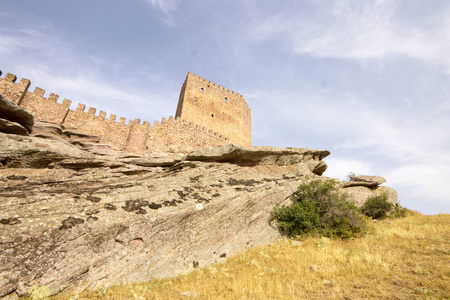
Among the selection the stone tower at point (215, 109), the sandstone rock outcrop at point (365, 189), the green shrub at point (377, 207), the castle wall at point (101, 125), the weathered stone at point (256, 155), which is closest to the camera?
the weathered stone at point (256, 155)

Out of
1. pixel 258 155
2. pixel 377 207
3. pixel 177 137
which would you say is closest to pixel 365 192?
pixel 377 207

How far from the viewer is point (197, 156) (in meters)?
10.7

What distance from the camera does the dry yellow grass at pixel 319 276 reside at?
4.78 m

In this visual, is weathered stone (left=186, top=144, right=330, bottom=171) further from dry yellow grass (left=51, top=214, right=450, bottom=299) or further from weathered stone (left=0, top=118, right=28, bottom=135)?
weathered stone (left=0, top=118, right=28, bottom=135)

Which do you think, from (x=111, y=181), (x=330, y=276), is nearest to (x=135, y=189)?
(x=111, y=181)

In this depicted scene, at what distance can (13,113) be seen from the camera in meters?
10.1

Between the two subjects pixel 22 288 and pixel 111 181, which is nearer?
pixel 22 288

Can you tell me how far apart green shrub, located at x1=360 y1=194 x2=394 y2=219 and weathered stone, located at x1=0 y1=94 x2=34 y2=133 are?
740 inches

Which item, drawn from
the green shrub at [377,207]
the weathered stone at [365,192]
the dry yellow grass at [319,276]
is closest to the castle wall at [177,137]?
the weathered stone at [365,192]

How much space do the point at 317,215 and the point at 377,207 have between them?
6444 millimetres

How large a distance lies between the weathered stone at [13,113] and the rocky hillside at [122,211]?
6 centimetres

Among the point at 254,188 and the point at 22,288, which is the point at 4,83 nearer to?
the point at 22,288

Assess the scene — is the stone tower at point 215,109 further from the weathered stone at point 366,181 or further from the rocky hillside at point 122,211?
the rocky hillside at point 122,211

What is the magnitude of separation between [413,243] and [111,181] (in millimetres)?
11289
